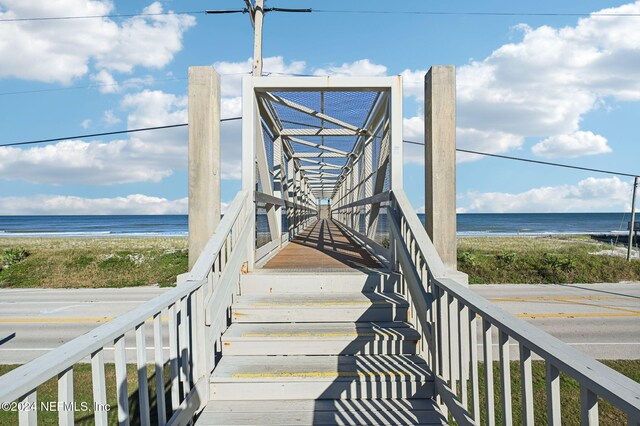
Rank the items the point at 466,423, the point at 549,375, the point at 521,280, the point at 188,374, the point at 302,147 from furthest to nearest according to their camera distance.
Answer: the point at 521,280 → the point at 302,147 → the point at 188,374 → the point at 466,423 → the point at 549,375

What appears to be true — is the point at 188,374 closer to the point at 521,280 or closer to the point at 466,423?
the point at 466,423

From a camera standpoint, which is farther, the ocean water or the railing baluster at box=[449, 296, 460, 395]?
the ocean water

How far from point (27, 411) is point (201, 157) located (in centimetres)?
279

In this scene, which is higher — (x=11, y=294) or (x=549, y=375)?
(x=549, y=375)

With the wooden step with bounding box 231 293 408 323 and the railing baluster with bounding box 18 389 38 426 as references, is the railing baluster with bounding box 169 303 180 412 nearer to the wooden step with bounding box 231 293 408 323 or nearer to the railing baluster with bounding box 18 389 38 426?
the railing baluster with bounding box 18 389 38 426

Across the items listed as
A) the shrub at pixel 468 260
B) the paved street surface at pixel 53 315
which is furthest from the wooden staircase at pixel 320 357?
the shrub at pixel 468 260

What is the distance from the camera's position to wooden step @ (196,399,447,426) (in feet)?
8.71

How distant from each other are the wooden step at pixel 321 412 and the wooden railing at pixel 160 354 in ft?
0.58

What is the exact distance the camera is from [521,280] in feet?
46.9

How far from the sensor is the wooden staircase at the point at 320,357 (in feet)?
9.14

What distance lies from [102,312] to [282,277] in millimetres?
8041

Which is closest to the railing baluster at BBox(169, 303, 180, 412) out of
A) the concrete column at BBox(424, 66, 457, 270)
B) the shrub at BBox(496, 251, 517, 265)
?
the concrete column at BBox(424, 66, 457, 270)

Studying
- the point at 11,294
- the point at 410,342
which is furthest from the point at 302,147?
the point at 11,294

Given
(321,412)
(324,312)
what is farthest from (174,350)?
(324,312)
